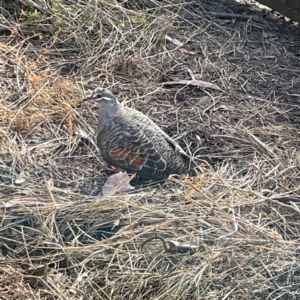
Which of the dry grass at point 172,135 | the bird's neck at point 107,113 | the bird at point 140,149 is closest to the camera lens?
the dry grass at point 172,135

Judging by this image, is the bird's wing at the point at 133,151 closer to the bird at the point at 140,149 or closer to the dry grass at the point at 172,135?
the bird at the point at 140,149

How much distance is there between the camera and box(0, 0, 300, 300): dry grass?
3.79 meters

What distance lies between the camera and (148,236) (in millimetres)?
4043

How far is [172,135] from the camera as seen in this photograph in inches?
211

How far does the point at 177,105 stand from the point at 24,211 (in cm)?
209

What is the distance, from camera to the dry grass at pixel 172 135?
12.5 feet

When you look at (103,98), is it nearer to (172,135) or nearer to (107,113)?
(107,113)

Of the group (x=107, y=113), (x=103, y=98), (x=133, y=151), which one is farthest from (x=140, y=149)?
(x=103, y=98)

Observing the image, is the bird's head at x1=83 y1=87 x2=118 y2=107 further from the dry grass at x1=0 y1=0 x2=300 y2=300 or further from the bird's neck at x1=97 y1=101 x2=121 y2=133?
the dry grass at x1=0 y1=0 x2=300 y2=300

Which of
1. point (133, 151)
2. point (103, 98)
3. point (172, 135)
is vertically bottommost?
point (172, 135)

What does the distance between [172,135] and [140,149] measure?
635 mm

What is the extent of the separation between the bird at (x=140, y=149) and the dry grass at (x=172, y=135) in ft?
0.42

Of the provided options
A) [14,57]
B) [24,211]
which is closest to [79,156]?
[24,211]

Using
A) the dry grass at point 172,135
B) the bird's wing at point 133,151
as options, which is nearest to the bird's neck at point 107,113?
the bird's wing at point 133,151
